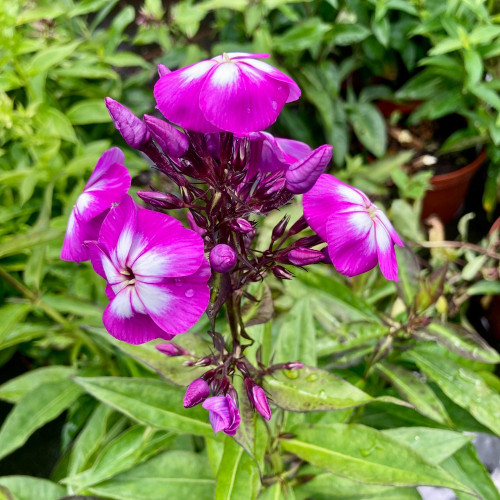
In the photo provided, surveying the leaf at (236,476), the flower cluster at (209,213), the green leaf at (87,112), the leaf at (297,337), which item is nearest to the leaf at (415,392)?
the leaf at (297,337)

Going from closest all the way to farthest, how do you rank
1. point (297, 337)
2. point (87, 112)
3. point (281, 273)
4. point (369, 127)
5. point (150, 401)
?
1. point (281, 273)
2. point (150, 401)
3. point (297, 337)
4. point (87, 112)
5. point (369, 127)

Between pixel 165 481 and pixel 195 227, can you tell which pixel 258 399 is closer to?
pixel 195 227

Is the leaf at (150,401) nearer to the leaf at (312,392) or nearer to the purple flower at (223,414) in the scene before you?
the leaf at (312,392)

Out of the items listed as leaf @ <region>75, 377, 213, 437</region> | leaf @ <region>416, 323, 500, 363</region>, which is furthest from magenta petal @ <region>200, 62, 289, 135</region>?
leaf @ <region>416, 323, 500, 363</region>

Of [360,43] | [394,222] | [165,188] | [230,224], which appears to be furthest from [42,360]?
[360,43]

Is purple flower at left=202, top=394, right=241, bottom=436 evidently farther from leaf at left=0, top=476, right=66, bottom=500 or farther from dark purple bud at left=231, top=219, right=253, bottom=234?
leaf at left=0, top=476, right=66, bottom=500

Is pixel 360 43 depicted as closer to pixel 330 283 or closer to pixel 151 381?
pixel 330 283

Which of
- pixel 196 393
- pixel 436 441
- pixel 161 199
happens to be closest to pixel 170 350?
pixel 196 393
